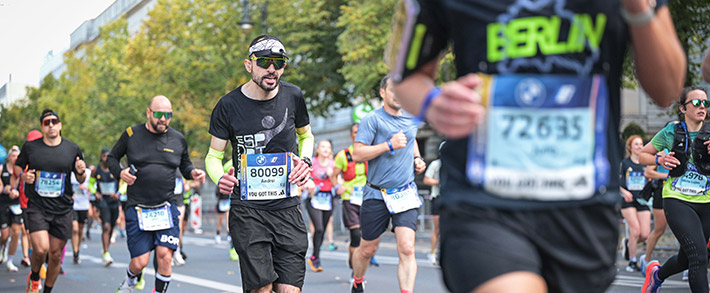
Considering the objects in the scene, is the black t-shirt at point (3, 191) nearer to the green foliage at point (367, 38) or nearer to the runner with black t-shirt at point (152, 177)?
the runner with black t-shirt at point (152, 177)

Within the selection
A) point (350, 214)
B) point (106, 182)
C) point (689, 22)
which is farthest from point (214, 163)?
point (689, 22)

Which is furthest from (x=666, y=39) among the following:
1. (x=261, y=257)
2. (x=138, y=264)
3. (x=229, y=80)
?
(x=229, y=80)

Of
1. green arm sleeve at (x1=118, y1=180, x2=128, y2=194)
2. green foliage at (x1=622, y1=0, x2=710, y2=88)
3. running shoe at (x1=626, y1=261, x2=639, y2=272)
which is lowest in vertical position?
running shoe at (x1=626, y1=261, x2=639, y2=272)

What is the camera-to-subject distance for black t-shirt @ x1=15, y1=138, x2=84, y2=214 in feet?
35.4

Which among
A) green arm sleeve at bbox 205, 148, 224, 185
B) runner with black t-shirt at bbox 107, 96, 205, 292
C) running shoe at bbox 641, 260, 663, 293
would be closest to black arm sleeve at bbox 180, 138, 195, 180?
runner with black t-shirt at bbox 107, 96, 205, 292

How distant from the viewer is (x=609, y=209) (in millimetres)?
2742

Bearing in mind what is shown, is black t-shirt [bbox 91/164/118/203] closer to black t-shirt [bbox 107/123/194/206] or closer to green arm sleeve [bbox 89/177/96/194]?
green arm sleeve [bbox 89/177/96/194]

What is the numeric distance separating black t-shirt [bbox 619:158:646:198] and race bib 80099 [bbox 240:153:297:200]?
8.68m

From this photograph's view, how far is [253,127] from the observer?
21.5 feet

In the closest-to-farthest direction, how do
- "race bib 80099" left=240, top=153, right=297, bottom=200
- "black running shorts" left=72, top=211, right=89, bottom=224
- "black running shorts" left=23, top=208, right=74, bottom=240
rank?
"race bib 80099" left=240, top=153, right=297, bottom=200, "black running shorts" left=23, top=208, right=74, bottom=240, "black running shorts" left=72, top=211, right=89, bottom=224

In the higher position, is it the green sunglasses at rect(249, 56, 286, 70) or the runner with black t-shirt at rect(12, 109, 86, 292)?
the green sunglasses at rect(249, 56, 286, 70)

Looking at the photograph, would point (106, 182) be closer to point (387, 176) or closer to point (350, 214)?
point (350, 214)

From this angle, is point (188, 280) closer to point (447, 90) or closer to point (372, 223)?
point (372, 223)

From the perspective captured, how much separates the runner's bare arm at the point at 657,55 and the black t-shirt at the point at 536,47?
0.06m
